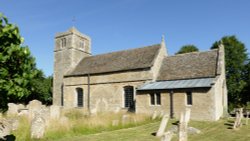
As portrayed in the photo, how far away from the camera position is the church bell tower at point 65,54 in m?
33.7

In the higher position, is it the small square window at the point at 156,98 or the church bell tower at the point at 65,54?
the church bell tower at the point at 65,54

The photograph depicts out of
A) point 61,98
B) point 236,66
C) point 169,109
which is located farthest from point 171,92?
point 236,66

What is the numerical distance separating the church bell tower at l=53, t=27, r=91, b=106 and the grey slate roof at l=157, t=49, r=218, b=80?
1329 cm

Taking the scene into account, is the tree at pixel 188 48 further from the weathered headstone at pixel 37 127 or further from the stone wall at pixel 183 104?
the weathered headstone at pixel 37 127

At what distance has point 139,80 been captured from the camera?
26.3 metres

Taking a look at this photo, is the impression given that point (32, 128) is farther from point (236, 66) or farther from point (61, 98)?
point (236, 66)

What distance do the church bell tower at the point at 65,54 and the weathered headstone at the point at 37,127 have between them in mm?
20579

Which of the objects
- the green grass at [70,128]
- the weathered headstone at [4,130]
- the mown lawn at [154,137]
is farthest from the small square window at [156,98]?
the weathered headstone at [4,130]

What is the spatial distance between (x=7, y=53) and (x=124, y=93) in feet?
74.3

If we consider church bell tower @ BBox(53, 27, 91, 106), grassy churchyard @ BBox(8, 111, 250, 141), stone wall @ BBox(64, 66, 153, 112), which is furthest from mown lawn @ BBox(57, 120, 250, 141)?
church bell tower @ BBox(53, 27, 91, 106)

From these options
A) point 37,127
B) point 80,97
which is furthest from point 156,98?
point 37,127

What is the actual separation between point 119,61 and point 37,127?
58.5 ft

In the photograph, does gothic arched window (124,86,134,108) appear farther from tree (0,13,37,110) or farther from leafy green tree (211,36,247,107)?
tree (0,13,37,110)

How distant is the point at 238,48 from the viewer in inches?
1593
